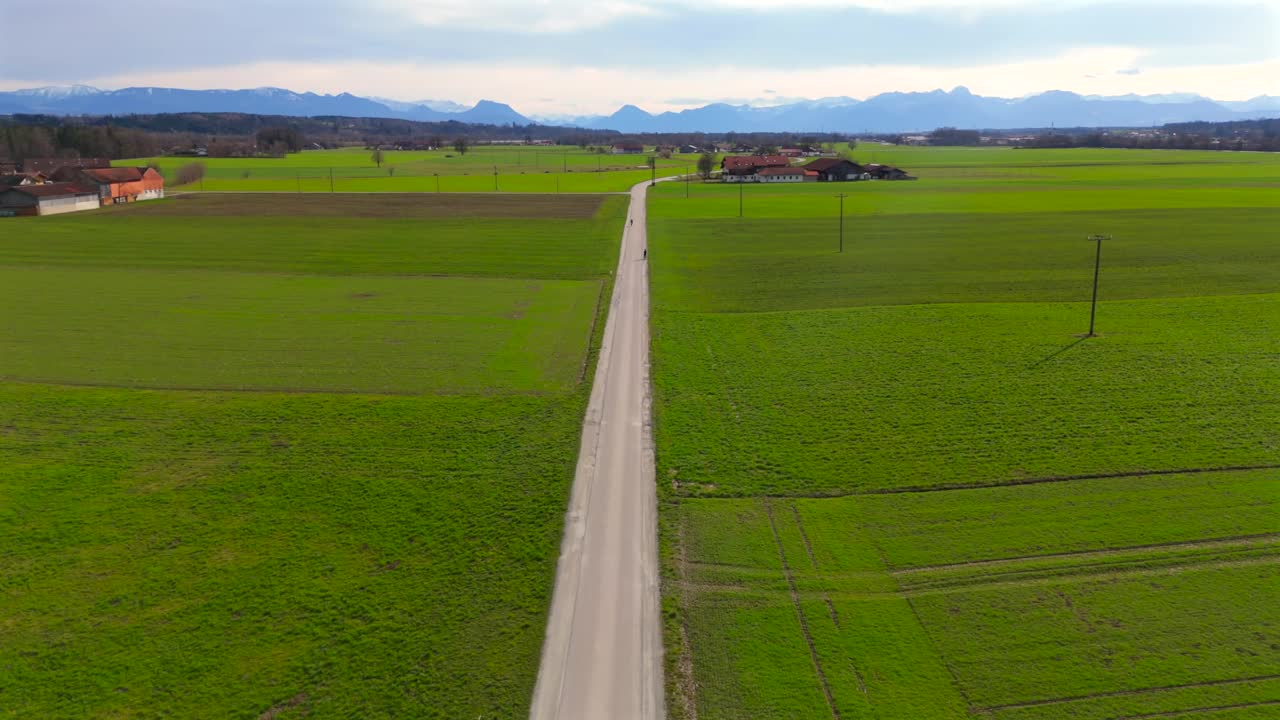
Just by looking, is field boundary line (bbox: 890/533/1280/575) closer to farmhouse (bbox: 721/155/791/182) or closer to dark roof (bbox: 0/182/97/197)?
dark roof (bbox: 0/182/97/197)

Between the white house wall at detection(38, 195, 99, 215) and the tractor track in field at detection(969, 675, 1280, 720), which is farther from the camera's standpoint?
the white house wall at detection(38, 195, 99, 215)

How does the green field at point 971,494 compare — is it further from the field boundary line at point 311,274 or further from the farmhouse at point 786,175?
the farmhouse at point 786,175

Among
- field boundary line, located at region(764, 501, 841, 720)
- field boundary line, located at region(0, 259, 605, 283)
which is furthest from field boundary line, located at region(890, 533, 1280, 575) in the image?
field boundary line, located at region(0, 259, 605, 283)

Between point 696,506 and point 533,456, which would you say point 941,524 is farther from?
point 533,456

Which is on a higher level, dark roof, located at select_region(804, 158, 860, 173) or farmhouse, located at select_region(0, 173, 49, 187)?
dark roof, located at select_region(804, 158, 860, 173)

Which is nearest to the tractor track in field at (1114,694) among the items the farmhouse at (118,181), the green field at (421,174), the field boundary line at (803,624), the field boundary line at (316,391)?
the field boundary line at (803,624)
